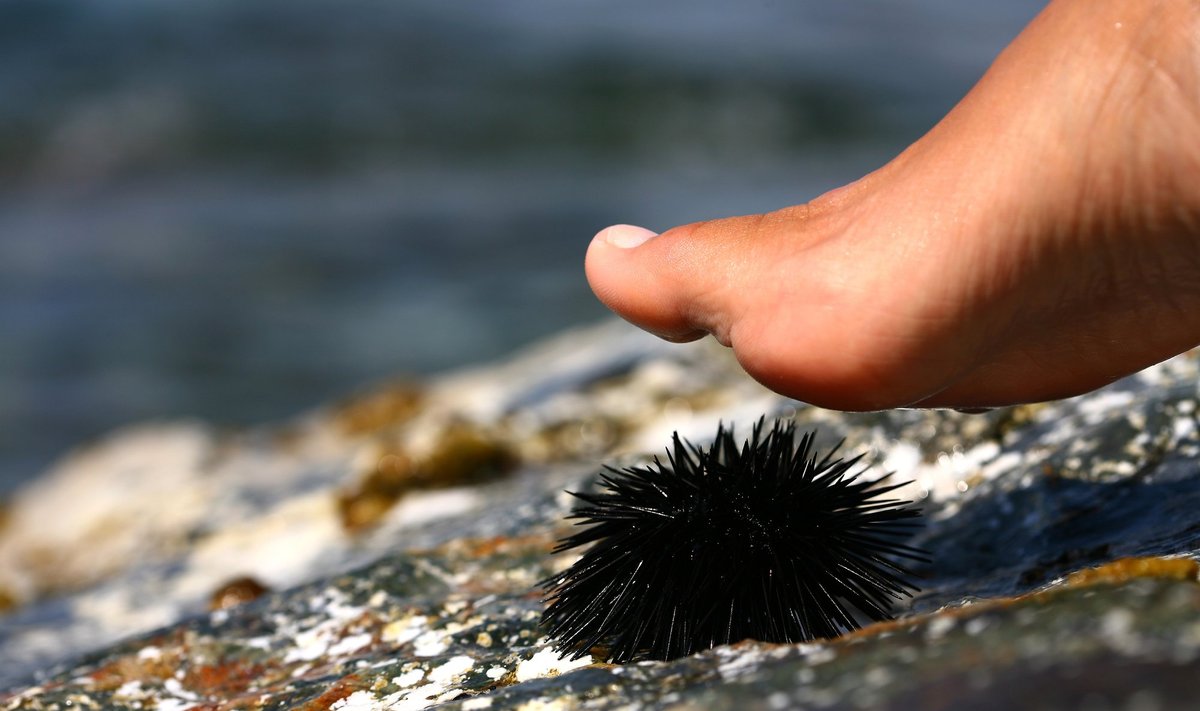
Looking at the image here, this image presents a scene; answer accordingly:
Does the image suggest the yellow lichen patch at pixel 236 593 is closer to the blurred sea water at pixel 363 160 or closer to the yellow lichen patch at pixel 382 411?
the yellow lichen patch at pixel 382 411

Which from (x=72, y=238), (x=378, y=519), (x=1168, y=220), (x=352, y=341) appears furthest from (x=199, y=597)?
(x=72, y=238)

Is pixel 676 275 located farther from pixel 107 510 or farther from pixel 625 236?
pixel 107 510

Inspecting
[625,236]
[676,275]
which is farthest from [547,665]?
[625,236]

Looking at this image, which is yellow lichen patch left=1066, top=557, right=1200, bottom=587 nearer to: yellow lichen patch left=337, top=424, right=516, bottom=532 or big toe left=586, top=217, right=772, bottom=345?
big toe left=586, top=217, right=772, bottom=345

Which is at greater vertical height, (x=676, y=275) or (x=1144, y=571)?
(x=676, y=275)

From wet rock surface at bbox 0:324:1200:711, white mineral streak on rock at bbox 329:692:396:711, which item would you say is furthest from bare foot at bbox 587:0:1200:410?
white mineral streak on rock at bbox 329:692:396:711

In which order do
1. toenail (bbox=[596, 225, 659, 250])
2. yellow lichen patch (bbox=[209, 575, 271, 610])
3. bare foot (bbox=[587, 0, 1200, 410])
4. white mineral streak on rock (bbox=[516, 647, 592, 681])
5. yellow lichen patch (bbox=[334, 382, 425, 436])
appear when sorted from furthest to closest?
yellow lichen patch (bbox=[334, 382, 425, 436]) < yellow lichen patch (bbox=[209, 575, 271, 610]) < toenail (bbox=[596, 225, 659, 250]) < white mineral streak on rock (bbox=[516, 647, 592, 681]) < bare foot (bbox=[587, 0, 1200, 410])

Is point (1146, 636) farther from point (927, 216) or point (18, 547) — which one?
point (18, 547)
